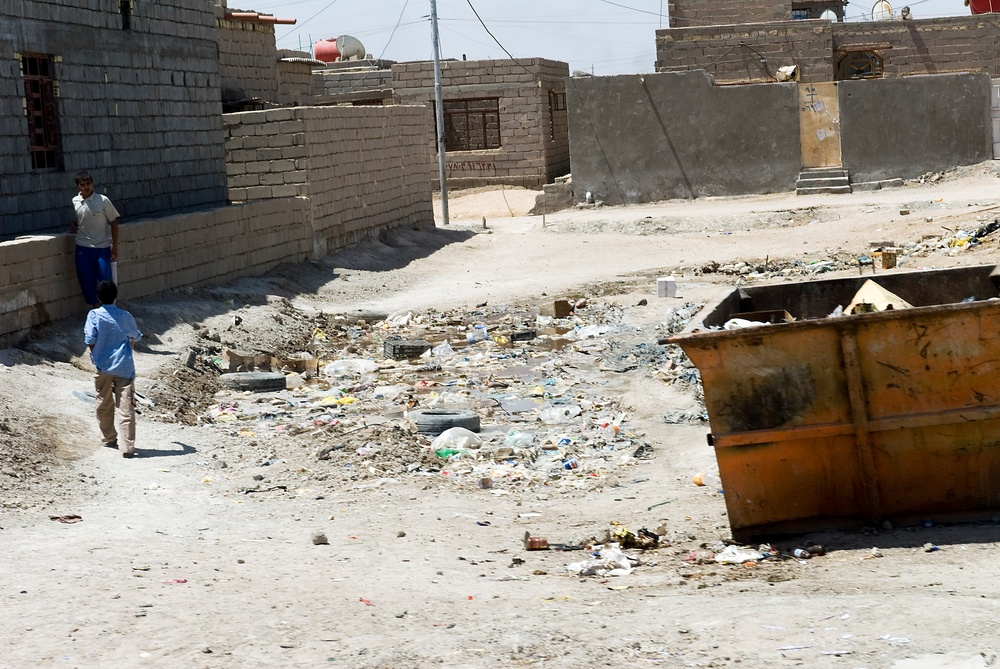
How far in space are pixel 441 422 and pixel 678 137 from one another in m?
18.2

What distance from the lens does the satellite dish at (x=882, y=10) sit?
134 feet

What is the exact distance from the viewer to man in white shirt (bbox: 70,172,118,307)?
38.1ft

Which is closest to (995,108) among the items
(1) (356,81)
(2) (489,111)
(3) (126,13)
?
(2) (489,111)

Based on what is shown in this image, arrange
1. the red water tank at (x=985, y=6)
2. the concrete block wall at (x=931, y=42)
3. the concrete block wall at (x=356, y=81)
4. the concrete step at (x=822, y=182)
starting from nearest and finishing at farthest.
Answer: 1. the concrete step at (x=822, y=182)
2. the concrete block wall at (x=931, y=42)
3. the concrete block wall at (x=356, y=81)
4. the red water tank at (x=985, y=6)

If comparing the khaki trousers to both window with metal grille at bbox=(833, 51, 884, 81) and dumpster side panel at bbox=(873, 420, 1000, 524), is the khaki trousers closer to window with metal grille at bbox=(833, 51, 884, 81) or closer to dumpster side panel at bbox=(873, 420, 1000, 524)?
dumpster side panel at bbox=(873, 420, 1000, 524)

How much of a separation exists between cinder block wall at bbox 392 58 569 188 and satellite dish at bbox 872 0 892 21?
50.4 ft

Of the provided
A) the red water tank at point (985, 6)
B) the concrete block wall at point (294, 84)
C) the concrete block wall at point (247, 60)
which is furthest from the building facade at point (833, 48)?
the concrete block wall at point (247, 60)

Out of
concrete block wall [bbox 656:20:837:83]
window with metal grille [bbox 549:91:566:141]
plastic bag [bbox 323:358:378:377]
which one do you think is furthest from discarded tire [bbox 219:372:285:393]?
concrete block wall [bbox 656:20:837:83]

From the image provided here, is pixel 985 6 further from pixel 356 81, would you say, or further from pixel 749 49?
pixel 356 81

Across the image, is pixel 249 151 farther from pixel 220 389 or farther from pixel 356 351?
pixel 220 389

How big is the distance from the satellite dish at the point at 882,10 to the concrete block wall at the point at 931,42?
9.64m

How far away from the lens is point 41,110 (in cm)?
1378

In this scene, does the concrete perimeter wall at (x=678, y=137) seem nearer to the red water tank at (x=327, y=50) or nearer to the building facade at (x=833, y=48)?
the building facade at (x=833, y=48)

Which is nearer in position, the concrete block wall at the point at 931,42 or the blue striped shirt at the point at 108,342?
the blue striped shirt at the point at 108,342
